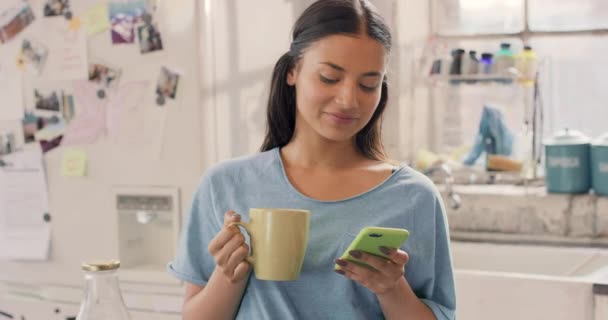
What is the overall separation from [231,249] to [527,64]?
5.87 feet

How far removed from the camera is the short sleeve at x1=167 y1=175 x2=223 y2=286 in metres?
1.28

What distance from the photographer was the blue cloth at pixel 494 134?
2.75 m

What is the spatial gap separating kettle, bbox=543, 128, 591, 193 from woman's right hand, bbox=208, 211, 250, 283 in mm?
1601

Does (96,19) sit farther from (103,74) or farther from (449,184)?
(449,184)

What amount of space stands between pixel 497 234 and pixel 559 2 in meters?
0.75

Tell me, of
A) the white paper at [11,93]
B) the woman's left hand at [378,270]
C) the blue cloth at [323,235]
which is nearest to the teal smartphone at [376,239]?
the woman's left hand at [378,270]

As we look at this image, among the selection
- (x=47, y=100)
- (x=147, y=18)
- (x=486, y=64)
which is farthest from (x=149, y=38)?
(x=486, y=64)

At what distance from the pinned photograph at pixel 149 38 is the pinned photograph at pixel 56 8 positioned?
243 mm

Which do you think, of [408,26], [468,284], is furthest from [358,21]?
[408,26]

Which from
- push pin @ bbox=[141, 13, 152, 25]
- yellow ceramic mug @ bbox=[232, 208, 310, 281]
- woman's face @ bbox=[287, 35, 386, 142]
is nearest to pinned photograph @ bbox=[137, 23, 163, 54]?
push pin @ bbox=[141, 13, 152, 25]

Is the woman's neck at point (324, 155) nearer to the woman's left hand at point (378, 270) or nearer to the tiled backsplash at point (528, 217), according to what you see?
the woman's left hand at point (378, 270)

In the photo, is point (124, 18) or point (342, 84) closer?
point (342, 84)

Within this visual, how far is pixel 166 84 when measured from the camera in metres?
2.33

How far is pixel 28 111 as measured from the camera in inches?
99.8
